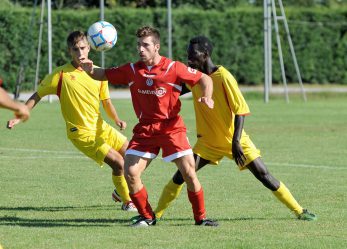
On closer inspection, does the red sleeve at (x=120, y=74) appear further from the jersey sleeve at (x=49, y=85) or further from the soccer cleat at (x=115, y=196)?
the soccer cleat at (x=115, y=196)

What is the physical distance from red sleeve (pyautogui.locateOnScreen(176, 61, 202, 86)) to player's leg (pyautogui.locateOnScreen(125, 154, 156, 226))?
92 cm

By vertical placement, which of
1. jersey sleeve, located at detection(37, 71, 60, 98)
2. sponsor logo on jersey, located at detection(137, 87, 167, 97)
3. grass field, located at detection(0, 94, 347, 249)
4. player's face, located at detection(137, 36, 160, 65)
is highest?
player's face, located at detection(137, 36, 160, 65)

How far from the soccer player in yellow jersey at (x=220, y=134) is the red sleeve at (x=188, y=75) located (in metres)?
0.42

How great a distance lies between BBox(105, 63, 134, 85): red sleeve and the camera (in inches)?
382

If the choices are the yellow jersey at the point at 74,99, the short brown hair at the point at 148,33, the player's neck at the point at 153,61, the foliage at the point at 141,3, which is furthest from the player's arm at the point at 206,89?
the foliage at the point at 141,3

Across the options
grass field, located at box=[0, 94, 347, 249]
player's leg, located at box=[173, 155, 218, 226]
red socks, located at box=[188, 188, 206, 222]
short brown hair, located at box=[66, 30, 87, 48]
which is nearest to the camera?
grass field, located at box=[0, 94, 347, 249]

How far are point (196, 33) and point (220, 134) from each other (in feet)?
109

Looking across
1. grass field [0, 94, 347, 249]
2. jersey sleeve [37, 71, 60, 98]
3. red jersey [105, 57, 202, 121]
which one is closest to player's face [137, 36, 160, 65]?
red jersey [105, 57, 202, 121]

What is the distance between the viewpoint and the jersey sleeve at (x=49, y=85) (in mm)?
11125

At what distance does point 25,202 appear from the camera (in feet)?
38.3

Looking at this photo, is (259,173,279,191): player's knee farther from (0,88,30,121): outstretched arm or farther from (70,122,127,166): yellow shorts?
(0,88,30,121): outstretched arm

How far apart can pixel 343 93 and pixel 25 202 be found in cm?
3198

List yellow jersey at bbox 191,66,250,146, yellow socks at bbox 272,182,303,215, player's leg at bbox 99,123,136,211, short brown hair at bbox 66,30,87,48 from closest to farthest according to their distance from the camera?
1. yellow jersey at bbox 191,66,250,146
2. yellow socks at bbox 272,182,303,215
3. short brown hair at bbox 66,30,87,48
4. player's leg at bbox 99,123,136,211

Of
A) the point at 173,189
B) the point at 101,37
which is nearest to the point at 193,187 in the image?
the point at 173,189
